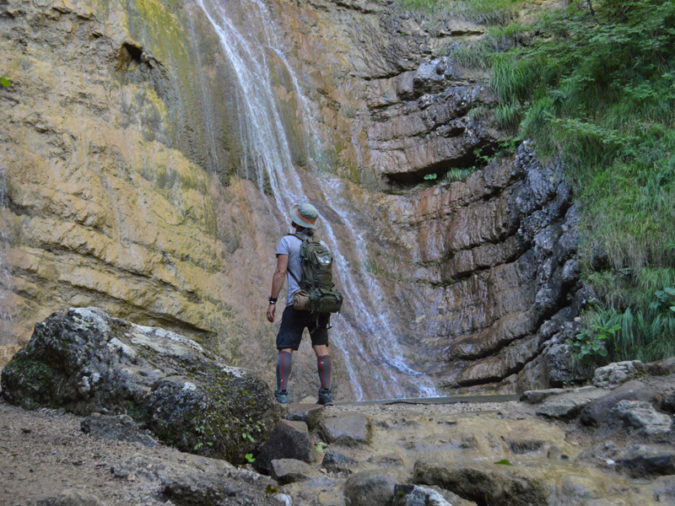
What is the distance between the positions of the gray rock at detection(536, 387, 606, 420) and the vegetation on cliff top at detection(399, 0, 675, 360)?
8.15 ft

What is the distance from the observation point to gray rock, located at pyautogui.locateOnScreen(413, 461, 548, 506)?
2920 mm

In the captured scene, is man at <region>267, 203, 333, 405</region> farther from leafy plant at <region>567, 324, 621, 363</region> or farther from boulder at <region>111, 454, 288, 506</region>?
leafy plant at <region>567, 324, 621, 363</region>

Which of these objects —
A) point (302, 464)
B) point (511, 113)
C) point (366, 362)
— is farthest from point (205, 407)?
point (511, 113)

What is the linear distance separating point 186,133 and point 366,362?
4622 millimetres

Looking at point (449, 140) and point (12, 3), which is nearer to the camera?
point (12, 3)

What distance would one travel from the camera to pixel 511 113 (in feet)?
37.2

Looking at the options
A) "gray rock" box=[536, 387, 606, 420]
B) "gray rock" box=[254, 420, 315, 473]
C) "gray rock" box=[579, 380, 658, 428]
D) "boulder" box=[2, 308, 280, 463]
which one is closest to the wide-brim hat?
"boulder" box=[2, 308, 280, 463]

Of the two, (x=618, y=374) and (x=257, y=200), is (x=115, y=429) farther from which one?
(x=257, y=200)

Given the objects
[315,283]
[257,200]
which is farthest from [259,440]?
[257,200]

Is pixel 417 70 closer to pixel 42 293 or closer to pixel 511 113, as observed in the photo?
pixel 511 113

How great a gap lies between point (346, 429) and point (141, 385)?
4.58 feet

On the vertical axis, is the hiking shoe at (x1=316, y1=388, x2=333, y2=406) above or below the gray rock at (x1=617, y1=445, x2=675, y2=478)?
above

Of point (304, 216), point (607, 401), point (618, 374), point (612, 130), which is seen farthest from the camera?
point (612, 130)

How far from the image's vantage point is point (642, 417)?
11.6ft
